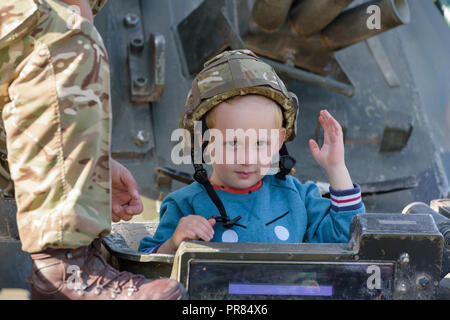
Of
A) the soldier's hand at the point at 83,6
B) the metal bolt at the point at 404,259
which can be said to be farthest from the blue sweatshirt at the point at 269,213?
the soldier's hand at the point at 83,6

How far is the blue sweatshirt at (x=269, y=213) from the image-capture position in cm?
187

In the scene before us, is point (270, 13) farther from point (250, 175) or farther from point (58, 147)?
point (58, 147)

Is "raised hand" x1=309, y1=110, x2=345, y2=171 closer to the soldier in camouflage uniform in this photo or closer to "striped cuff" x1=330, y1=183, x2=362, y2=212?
"striped cuff" x1=330, y1=183, x2=362, y2=212

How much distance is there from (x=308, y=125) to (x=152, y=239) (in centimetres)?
143

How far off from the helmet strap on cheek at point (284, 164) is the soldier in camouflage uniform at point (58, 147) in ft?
2.07

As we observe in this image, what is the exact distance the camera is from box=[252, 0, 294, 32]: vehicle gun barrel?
9.52ft

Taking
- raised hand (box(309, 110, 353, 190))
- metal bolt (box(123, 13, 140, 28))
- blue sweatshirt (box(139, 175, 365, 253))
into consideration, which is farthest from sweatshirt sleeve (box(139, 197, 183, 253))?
metal bolt (box(123, 13, 140, 28))

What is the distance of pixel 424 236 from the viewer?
154 cm

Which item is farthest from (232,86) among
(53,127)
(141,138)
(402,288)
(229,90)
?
(141,138)

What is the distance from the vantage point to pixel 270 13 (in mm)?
2951

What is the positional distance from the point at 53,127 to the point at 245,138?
55 cm
